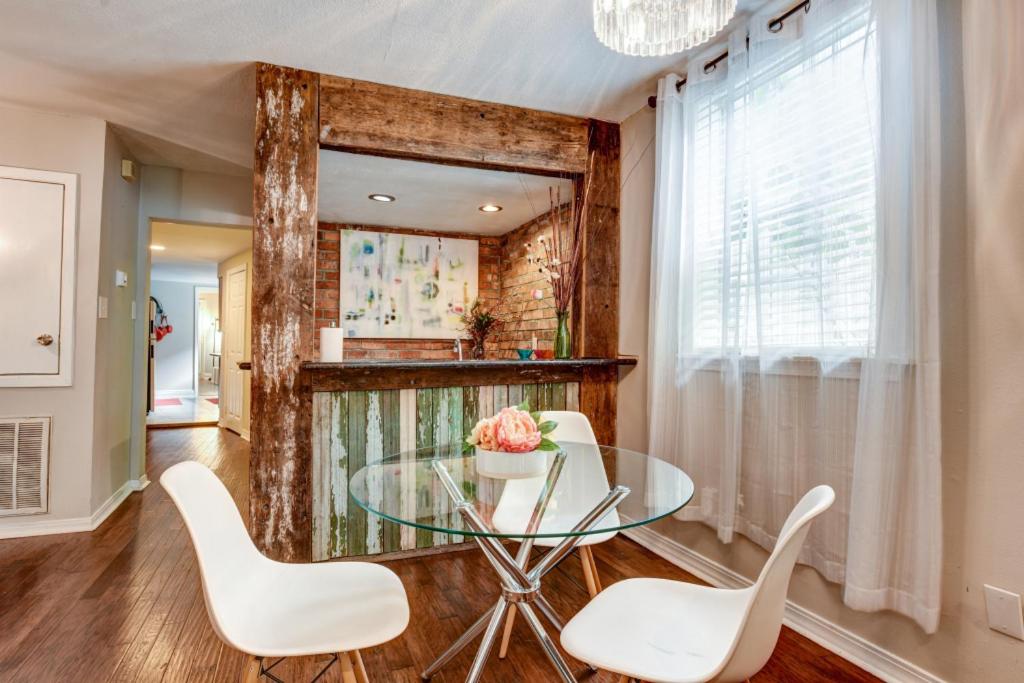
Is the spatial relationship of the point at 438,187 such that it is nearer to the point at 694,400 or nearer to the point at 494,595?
the point at 694,400

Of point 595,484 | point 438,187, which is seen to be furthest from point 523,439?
point 438,187

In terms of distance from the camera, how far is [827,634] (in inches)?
74.9

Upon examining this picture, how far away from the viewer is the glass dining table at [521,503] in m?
1.32

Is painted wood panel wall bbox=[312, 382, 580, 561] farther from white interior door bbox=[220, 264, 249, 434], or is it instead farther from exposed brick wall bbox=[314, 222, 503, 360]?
white interior door bbox=[220, 264, 249, 434]

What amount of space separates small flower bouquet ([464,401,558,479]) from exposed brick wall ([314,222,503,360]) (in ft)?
11.7

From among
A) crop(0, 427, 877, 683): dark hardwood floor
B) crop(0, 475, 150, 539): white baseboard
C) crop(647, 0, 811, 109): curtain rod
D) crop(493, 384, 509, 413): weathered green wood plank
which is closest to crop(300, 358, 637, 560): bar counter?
crop(493, 384, 509, 413): weathered green wood plank

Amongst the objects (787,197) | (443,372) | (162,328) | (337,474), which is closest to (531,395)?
(443,372)

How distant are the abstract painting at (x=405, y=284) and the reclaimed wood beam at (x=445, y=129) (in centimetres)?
236

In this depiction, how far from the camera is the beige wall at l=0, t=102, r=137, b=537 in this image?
3.04 metres

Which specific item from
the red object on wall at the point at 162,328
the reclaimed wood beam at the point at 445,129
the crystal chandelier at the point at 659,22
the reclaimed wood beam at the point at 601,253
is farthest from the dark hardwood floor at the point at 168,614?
the red object on wall at the point at 162,328

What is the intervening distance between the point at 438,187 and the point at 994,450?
3504 millimetres

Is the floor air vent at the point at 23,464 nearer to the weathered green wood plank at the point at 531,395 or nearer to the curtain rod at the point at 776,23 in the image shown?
the weathered green wood plank at the point at 531,395

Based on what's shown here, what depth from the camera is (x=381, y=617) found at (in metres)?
1.25

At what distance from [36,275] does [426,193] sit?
2.43m
